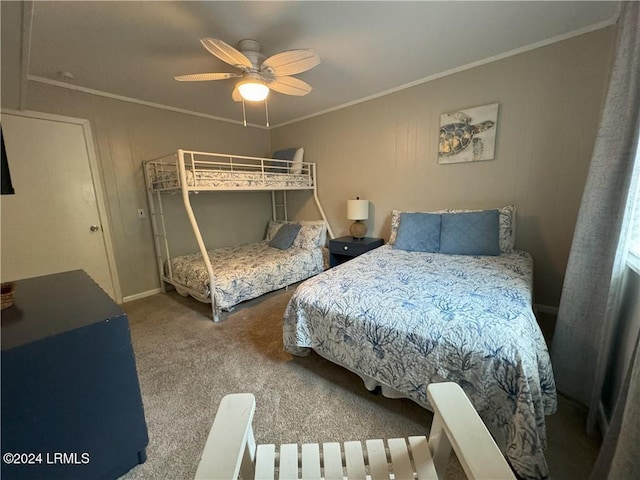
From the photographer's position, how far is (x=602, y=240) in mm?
1239

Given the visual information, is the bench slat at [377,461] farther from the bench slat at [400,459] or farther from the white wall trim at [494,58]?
the white wall trim at [494,58]

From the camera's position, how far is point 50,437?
3.05 feet

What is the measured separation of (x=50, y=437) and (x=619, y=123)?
2.68m

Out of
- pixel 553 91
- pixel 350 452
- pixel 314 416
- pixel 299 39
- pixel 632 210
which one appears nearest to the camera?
pixel 350 452

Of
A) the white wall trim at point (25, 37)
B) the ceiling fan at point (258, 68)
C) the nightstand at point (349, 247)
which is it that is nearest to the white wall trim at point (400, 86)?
the ceiling fan at point (258, 68)

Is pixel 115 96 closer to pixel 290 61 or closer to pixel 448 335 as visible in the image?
pixel 290 61

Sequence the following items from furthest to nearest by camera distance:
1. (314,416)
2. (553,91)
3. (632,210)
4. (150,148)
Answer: (150,148)
(553,91)
(314,416)
(632,210)

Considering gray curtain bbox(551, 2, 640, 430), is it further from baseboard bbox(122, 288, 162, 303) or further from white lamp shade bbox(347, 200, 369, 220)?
baseboard bbox(122, 288, 162, 303)

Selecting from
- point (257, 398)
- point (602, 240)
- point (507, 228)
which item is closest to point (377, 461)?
point (257, 398)

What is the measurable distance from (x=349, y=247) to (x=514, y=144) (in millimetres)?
1959

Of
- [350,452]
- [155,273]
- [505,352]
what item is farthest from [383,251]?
[155,273]

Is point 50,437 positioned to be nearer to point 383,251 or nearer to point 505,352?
point 505,352

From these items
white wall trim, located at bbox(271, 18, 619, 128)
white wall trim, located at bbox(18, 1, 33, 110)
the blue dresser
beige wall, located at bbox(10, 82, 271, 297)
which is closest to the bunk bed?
beige wall, located at bbox(10, 82, 271, 297)

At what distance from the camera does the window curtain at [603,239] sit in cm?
110
